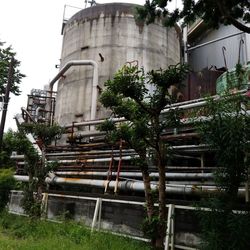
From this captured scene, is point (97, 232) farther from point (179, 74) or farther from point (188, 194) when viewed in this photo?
point (179, 74)

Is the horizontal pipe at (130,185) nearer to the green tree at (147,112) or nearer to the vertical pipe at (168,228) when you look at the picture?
the vertical pipe at (168,228)

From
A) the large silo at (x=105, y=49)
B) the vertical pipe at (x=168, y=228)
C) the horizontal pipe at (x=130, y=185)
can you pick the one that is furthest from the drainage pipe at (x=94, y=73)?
the vertical pipe at (x=168, y=228)

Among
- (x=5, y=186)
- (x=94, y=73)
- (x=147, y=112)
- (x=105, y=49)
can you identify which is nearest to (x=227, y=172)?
(x=147, y=112)

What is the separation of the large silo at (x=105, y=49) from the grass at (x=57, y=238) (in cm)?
833

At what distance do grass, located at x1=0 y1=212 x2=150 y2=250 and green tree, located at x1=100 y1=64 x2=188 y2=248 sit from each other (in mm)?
1401

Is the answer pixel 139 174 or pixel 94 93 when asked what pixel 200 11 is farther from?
pixel 94 93

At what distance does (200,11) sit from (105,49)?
12.7m

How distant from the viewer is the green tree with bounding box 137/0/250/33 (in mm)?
7023

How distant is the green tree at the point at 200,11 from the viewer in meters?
7.02

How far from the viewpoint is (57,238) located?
9.39 metres

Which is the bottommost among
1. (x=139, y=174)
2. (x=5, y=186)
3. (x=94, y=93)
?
(x=5, y=186)

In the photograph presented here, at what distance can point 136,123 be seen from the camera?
7.82 metres

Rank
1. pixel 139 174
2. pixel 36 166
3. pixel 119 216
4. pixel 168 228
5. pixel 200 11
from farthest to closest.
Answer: pixel 36 166 → pixel 139 174 → pixel 119 216 → pixel 168 228 → pixel 200 11

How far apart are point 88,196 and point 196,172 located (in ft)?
11.3
